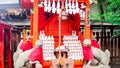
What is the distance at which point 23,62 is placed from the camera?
28.7 ft

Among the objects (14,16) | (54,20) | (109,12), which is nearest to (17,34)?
(14,16)

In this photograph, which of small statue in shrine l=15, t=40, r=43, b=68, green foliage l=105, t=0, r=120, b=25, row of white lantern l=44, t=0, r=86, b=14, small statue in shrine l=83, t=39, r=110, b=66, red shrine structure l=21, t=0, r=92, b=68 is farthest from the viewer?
green foliage l=105, t=0, r=120, b=25

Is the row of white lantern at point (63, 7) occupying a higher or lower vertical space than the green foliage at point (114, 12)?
higher

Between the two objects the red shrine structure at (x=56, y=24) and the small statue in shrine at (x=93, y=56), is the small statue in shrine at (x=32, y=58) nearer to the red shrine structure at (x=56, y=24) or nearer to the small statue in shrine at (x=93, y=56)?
the red shrine structure at (x=56, y=24)

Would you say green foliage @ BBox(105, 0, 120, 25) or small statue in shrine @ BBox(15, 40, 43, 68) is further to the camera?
green foliage @ BBox(105, 0, 120, 25)

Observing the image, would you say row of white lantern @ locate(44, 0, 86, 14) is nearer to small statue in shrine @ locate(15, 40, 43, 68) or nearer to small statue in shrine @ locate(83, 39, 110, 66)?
small statue in shrine @ locate(83, 39, 110, 66)

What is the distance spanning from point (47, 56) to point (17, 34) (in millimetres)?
6157

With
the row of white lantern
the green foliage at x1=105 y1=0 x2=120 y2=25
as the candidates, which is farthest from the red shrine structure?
the green foliage at x1=105 y1=0 x2=120 y2=25

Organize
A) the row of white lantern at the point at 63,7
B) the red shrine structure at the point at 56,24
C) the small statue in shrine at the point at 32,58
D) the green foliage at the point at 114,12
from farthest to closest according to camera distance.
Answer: the green foliage at the point at 114,12, the red shrine structure at the point at 56,24, the row of white lantern at the point at 63,7, the small statue in shrine at the point at 32,58

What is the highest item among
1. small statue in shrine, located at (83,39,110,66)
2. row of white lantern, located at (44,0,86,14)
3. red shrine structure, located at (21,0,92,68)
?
row of white lantern, located at (44,0,86,14)

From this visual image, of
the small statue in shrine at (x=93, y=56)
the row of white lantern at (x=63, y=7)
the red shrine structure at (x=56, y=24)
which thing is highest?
the row of white lantern at (x=63, y=7)

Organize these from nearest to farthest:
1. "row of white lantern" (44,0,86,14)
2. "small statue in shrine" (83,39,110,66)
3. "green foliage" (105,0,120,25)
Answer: "small statue in shrine" (83,39,110,66) < "row of white lantern" (44,0,86,14) < "green foliage" (105,0,120,25)

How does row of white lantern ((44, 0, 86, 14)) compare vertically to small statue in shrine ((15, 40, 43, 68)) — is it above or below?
above

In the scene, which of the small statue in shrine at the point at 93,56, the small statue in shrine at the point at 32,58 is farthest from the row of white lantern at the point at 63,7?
the small statue in shrine at the point at 32,58
